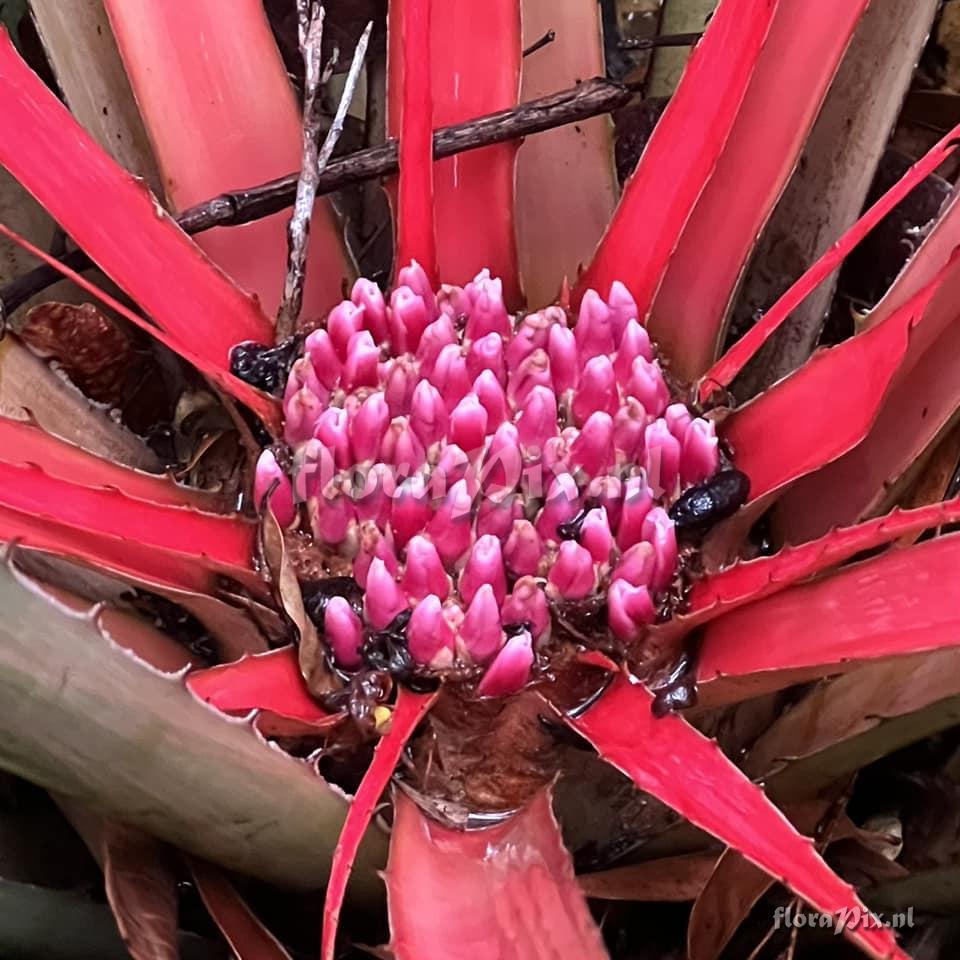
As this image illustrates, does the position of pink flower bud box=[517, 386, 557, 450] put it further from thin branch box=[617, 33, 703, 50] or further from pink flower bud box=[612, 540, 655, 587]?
thin branch box=[617, 33, 703, 50]

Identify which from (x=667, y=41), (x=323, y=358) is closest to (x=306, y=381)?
(x=323, y=358)

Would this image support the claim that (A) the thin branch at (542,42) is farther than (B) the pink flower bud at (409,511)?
Yes

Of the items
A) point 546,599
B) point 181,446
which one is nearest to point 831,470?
point 546,599

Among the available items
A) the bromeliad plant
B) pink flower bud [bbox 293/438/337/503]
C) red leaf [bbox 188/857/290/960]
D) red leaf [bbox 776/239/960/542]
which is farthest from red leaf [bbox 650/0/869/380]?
red leaf [bbox 188/857/290/960]

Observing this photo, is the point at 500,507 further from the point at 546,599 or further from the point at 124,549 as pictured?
the point at 124,549

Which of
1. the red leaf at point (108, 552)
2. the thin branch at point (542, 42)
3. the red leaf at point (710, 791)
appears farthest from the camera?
the thin branch at point (542, 42)

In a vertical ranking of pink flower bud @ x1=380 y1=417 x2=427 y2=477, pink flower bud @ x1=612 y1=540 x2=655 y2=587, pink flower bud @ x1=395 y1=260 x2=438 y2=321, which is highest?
pink flower bud @ x1=395 y1=260 x2=438 y2=321

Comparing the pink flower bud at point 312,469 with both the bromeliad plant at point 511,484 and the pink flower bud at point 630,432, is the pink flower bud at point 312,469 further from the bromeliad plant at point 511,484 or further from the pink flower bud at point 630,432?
the pink flower bud at point 630,432

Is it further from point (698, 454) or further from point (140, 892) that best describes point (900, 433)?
point (140, 892)

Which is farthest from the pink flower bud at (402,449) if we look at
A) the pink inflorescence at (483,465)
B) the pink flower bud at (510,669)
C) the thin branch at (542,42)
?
the thin branch at (542,42)
